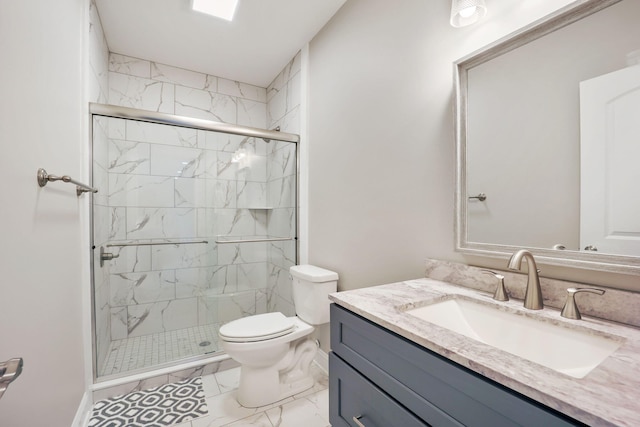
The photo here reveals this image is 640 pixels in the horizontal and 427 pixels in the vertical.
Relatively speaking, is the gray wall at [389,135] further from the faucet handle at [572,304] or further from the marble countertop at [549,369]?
the marble countertop at [549,369]

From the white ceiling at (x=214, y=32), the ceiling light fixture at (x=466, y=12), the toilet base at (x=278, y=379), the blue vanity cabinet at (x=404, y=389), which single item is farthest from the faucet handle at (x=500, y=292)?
the white ceiling at (x=214, y=32)

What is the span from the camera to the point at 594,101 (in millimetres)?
839

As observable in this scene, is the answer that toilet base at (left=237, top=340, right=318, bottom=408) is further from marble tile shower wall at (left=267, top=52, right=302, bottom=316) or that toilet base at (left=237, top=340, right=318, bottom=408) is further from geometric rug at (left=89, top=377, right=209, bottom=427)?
marble tile shower wall at (left=267, top=52, right=302, bottom=316)

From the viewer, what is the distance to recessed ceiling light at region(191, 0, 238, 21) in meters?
1.83

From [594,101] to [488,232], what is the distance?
19.8 inches

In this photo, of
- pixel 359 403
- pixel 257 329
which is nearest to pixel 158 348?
pixel 257 329

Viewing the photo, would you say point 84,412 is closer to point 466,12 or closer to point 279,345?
point 279,345

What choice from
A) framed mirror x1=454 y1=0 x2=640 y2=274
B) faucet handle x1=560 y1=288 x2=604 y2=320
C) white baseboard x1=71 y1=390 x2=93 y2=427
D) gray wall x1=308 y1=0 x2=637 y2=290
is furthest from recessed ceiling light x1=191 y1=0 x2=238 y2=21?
white baseboard x1=71 y1=390 x2=93 y2=427

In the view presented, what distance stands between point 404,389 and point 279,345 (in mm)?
1083

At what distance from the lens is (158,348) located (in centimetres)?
211

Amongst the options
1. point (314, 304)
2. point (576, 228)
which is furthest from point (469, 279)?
point (314, 304)

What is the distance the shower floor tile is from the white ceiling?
2.27 m

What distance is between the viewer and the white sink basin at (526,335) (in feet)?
2.25

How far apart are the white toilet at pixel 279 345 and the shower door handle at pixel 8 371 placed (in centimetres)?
116
